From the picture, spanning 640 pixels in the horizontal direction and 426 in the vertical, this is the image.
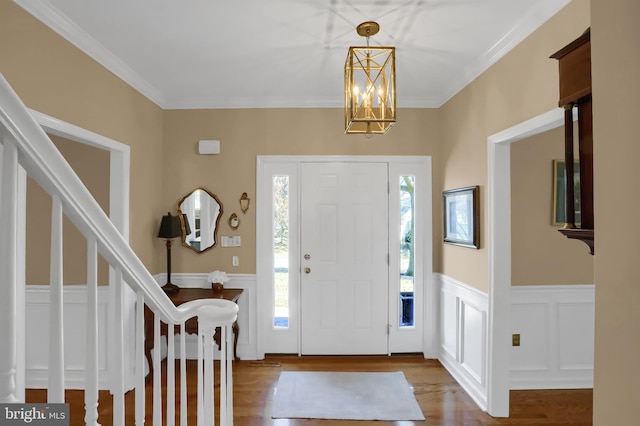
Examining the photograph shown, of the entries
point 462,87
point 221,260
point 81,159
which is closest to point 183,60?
point 81,159

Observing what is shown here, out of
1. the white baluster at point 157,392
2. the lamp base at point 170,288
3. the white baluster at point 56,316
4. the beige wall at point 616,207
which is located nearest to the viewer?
the beige wall at point 616,207

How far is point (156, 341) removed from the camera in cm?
115

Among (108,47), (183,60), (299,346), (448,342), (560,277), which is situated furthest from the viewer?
(299,346)

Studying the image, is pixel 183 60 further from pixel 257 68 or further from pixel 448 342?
pixel 448 342

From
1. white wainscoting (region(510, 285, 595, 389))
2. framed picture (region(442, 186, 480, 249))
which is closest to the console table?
framed picture (region(442, 186, 480, 249))

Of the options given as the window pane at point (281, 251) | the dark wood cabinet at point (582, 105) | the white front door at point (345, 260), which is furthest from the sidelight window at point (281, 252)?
the dark wood cabinet at point (582, 105)

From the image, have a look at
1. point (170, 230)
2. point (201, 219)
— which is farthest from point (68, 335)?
point (201, 219)

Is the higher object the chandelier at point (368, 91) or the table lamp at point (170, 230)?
the chandelier at point (368, 91)

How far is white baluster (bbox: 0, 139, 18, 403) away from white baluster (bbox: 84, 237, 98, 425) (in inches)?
6.8

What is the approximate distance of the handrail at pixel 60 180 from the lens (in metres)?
0.60

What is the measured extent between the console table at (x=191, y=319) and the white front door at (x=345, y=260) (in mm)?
707

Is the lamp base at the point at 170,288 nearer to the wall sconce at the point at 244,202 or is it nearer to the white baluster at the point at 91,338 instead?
the wall sconce at the point at 244,202

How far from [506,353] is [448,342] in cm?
91

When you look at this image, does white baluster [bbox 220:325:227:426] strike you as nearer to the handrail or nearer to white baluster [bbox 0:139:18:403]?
the handrail
